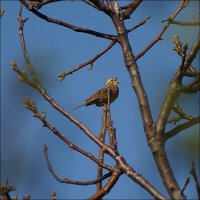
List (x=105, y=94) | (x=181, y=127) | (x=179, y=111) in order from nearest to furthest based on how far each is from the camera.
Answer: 1. (x=181, y=127)
2. (x=179, y=111)
3. (x=105, y=94)

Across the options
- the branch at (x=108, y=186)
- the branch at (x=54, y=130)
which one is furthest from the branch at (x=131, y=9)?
the branch at (x=108, y=186)

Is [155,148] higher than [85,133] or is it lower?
lower

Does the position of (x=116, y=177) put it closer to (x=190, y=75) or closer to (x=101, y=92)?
(x=190, y=75)

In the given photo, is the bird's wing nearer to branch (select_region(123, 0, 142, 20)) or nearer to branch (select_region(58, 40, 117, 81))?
branch (select_region(58, 40, 117, 81))

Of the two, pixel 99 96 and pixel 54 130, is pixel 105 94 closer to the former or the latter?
pixel 99 96

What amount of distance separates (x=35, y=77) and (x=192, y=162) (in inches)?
49.9

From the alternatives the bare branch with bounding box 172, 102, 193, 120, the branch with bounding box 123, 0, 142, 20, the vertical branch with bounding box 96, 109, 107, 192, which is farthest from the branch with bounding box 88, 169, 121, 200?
the branch with bounding box 123, 0, 142, 20

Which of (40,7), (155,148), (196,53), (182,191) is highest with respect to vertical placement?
(40,7)

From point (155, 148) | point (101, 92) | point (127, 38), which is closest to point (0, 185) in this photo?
point (155, 148)

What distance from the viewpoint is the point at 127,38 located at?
3104mm

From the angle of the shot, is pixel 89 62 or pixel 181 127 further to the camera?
pixel 89 62

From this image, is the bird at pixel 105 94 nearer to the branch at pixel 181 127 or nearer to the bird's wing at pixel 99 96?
the bird's wing at pixel 99 96

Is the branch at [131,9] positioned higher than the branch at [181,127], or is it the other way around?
the branch at [131,9]

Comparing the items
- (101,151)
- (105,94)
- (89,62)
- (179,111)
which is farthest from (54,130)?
(105,94)
